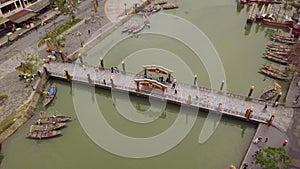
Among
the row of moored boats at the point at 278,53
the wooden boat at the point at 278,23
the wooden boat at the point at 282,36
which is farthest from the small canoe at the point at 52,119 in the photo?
the wooden boat at the point at 278,23

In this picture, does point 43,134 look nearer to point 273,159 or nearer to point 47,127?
point 47,127

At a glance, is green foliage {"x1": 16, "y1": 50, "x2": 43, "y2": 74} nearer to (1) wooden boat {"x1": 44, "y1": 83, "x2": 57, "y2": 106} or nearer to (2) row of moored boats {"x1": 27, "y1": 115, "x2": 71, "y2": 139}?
(1) wooden boat {"x1": 44, "y1": 83, "x2": 57, "y2": 106}

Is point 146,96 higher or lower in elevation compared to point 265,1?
lower

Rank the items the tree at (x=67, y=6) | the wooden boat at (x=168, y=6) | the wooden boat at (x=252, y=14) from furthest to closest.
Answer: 1. the wooden boat at (x=168, y=6)
2. the wooden boat at (x=252, y=14)
3. the tree at (x=67, y=6)

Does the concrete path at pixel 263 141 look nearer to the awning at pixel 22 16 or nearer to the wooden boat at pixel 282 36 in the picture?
the wooden boat at pixel 282 36

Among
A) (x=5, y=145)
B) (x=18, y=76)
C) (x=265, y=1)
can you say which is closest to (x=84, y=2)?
(x=18, y=76)

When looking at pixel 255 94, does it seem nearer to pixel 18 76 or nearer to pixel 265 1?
pixel 265 1
